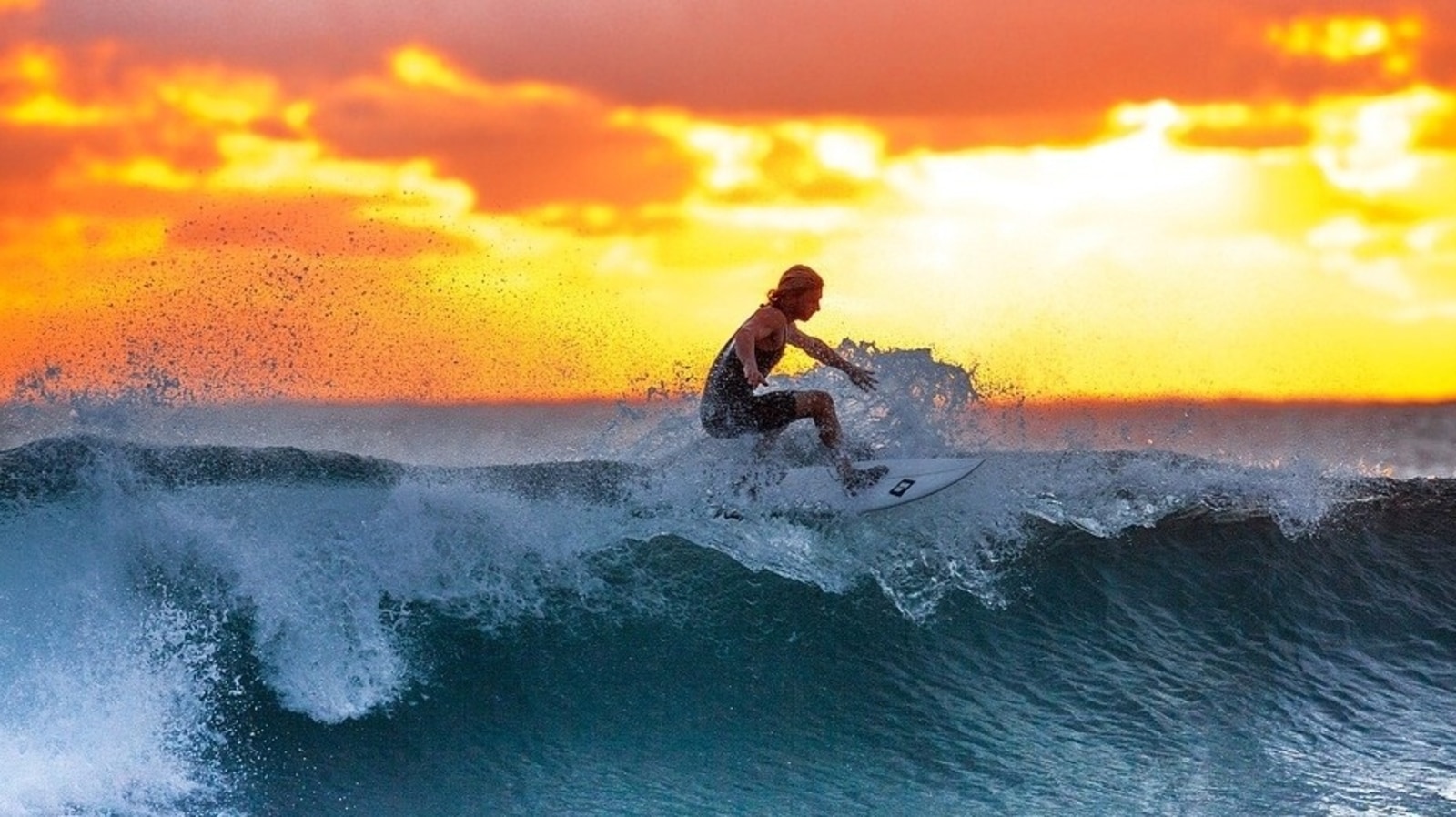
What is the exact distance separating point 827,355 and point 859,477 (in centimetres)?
83

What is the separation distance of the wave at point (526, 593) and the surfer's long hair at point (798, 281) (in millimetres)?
1064

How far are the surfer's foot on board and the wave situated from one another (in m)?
0.25

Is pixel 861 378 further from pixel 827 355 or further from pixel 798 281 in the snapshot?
pixel 798 281

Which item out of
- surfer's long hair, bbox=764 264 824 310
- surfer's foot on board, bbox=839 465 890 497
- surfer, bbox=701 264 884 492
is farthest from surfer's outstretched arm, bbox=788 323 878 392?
surfer's foot on board, bbox=839 465 890 497

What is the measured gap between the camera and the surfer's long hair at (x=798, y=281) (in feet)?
24.8

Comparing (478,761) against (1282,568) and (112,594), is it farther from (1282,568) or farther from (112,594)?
(1282,568)

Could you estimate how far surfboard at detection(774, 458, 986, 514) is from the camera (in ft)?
26.8

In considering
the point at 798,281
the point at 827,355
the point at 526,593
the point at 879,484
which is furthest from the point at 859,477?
the point at 526,593

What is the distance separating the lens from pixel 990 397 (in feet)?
31.3

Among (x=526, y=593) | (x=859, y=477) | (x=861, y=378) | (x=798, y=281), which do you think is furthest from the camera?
(x=859, y=477)

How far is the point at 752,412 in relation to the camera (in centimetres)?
782

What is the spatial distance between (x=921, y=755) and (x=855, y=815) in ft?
2.78

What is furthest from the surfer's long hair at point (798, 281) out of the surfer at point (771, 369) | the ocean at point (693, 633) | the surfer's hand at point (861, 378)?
the ocean at point (693, 633)

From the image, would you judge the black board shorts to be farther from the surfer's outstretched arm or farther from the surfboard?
the surfboard
